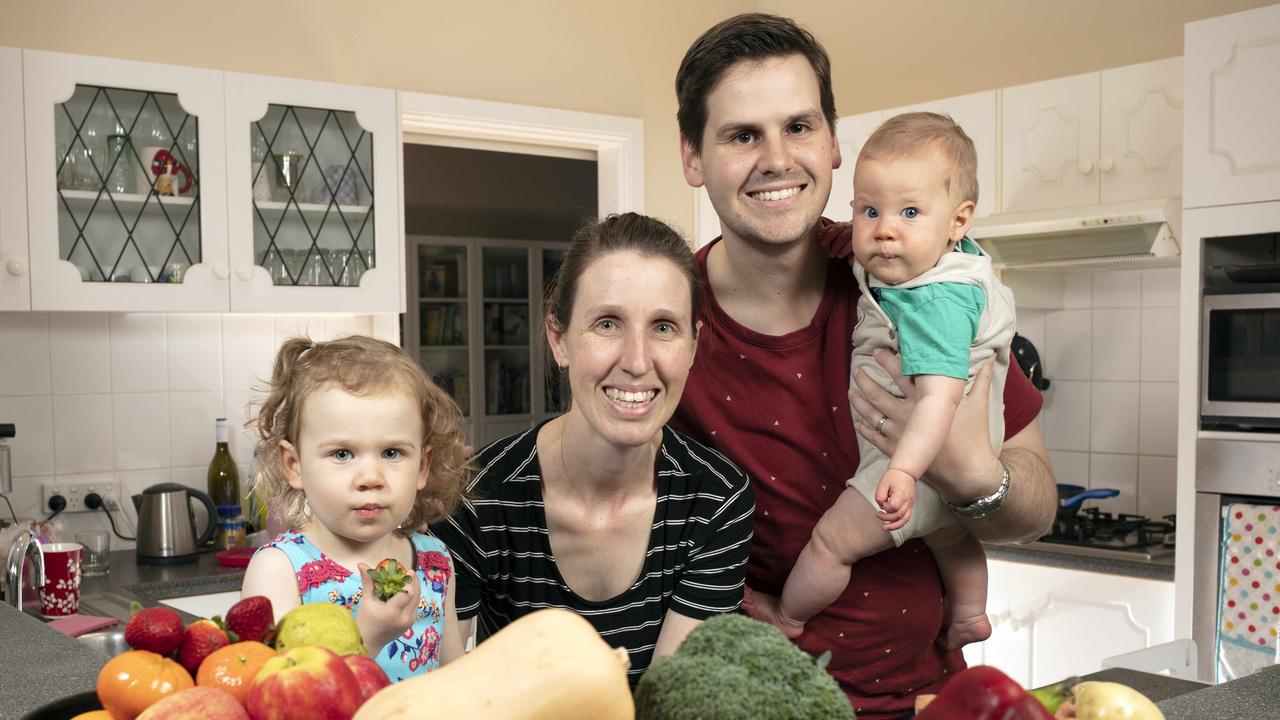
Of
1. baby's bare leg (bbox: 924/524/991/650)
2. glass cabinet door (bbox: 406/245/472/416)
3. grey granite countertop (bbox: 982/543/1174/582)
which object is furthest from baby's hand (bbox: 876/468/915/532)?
glass cabinet door (bbox: 406/245/472/416)

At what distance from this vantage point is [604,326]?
1.42 m

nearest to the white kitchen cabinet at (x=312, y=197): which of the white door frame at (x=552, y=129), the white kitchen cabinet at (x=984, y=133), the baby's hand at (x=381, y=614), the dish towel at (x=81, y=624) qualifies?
the white door frame at (x=552, y=129)

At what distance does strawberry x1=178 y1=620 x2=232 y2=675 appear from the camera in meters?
0.72

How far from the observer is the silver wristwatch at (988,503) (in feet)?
5.30

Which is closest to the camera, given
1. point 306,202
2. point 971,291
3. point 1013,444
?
point 971,291

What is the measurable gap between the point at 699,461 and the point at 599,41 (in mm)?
3227

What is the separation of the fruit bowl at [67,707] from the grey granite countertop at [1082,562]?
308cm

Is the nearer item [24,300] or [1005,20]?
[24,300]

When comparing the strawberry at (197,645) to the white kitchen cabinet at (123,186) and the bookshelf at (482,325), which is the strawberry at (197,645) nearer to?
the white kitchen cabinet at (123,186)

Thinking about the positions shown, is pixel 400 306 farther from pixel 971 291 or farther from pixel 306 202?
pixel 971 291

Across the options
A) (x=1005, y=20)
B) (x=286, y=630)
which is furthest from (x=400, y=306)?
(x=286, y=630)

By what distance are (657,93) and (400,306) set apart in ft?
4.83

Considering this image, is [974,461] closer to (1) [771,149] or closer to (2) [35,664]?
(1) [771,149]

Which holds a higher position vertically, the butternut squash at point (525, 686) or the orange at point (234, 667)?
the butternut squash at point (525, 686)
